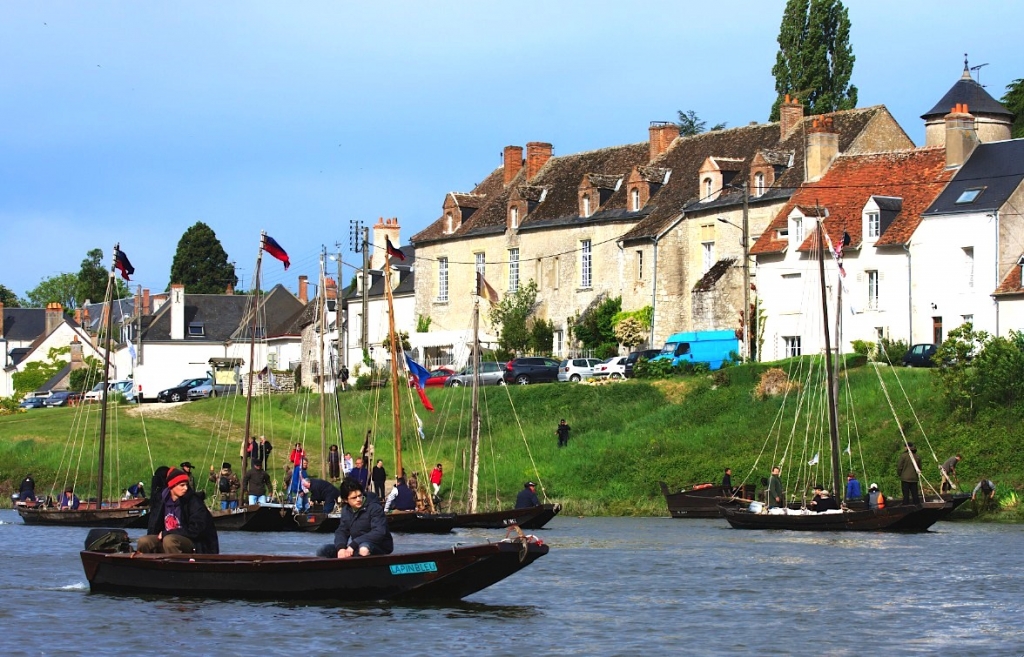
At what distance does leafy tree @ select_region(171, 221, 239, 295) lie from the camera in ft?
468

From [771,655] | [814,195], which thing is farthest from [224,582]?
[814,195]

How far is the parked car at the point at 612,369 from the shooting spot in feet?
230

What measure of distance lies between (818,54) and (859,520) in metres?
51.8

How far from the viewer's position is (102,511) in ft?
156

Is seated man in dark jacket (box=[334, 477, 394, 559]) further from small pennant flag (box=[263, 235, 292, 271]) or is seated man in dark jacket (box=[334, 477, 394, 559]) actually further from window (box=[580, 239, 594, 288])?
window (box=[580, 239, 594, 288])

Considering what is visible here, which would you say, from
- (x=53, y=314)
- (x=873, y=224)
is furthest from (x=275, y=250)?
(x=53, y=314)

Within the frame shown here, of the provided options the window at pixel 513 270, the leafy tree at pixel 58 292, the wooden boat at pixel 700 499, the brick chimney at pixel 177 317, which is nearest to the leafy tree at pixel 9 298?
the leafy tree at pixel 58 292

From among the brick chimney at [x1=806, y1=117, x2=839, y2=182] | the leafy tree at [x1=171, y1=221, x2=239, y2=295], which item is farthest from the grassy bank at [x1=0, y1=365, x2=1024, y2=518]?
the leafy tree at [x1=171, y1=221, x2=239, y2=295]

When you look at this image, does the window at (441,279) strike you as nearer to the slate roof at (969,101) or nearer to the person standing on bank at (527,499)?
the slate roof at (969,101)

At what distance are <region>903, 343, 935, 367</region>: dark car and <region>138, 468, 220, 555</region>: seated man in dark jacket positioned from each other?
1563 inches

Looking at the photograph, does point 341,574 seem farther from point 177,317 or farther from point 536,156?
point 177,317

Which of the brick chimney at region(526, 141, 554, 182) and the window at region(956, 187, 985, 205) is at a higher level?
the brick chimney at region(526, 141, 554, 182)

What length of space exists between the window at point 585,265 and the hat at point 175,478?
2280 inches

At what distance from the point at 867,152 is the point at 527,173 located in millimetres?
24823
